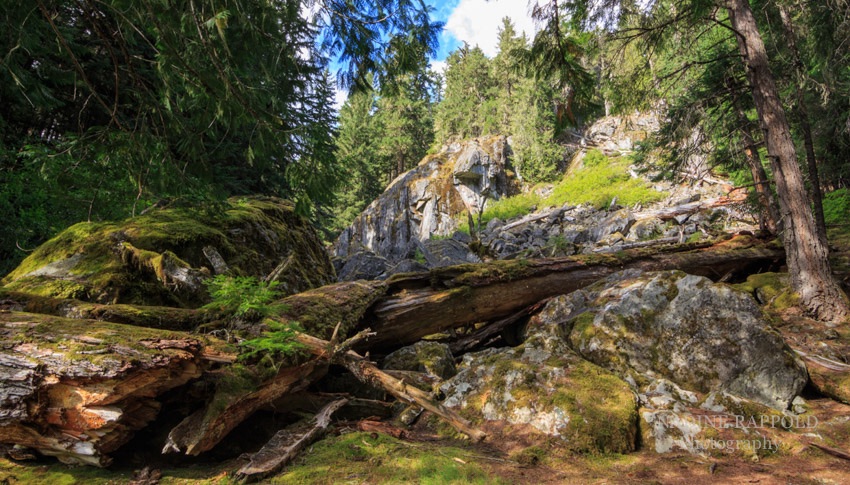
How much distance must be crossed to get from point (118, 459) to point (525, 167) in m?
37.6

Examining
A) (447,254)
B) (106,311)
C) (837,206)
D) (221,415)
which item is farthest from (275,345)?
(837,206)

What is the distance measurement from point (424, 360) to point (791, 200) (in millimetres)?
6729

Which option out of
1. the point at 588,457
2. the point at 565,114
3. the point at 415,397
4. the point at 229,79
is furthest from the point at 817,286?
the point at 229,79

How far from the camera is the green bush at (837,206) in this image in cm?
1155

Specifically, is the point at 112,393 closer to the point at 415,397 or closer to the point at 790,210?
the point at 415,397

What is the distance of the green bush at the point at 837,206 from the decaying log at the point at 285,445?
15903mm

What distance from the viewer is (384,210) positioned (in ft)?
125

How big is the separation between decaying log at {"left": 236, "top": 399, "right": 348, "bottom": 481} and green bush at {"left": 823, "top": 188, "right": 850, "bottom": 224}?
15.9 metres

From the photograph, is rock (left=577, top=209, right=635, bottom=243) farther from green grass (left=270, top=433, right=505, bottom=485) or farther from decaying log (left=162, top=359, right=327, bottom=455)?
decaying log (left=162, top=359, right=327, bottom=455)

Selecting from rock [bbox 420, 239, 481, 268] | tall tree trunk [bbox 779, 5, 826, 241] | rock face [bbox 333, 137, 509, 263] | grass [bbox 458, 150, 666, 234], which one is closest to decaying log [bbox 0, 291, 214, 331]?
rock [bbox 420, 239, 481, 268]

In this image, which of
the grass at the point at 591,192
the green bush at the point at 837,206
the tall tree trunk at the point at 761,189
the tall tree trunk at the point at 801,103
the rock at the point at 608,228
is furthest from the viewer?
the grass at the point at 591,192

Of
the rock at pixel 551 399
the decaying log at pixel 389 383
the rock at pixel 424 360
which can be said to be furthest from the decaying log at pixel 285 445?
the rock at pixel 424 360

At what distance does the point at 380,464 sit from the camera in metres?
2.61

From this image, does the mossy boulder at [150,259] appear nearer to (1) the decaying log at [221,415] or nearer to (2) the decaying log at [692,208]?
(1) the decaying log at [221,415]
